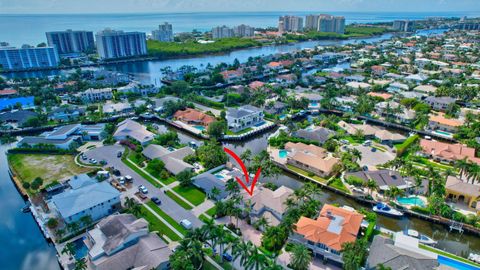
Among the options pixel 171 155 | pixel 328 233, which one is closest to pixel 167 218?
pixel 171 155

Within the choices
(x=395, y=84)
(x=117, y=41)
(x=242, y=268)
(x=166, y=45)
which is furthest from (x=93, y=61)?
(x=242, y=268)

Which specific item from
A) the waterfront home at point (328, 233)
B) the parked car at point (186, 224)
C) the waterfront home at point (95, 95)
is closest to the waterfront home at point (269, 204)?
the waterfront home at point (328, 233)

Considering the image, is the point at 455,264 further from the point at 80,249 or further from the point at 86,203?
the point at 86,203

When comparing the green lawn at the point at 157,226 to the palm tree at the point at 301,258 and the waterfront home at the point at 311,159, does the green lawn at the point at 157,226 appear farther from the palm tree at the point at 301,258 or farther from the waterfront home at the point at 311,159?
the waterfront home at the point at 311,159

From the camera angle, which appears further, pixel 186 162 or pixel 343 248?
pixel 186 162

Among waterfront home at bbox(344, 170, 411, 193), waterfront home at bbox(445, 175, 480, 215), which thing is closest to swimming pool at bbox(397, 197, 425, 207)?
waterfront home at bbox(344, 170, 411, 193)

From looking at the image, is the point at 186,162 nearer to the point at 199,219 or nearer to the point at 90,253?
the point at 199,219

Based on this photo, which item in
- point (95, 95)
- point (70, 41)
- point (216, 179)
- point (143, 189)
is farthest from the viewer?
point (70, 41)
